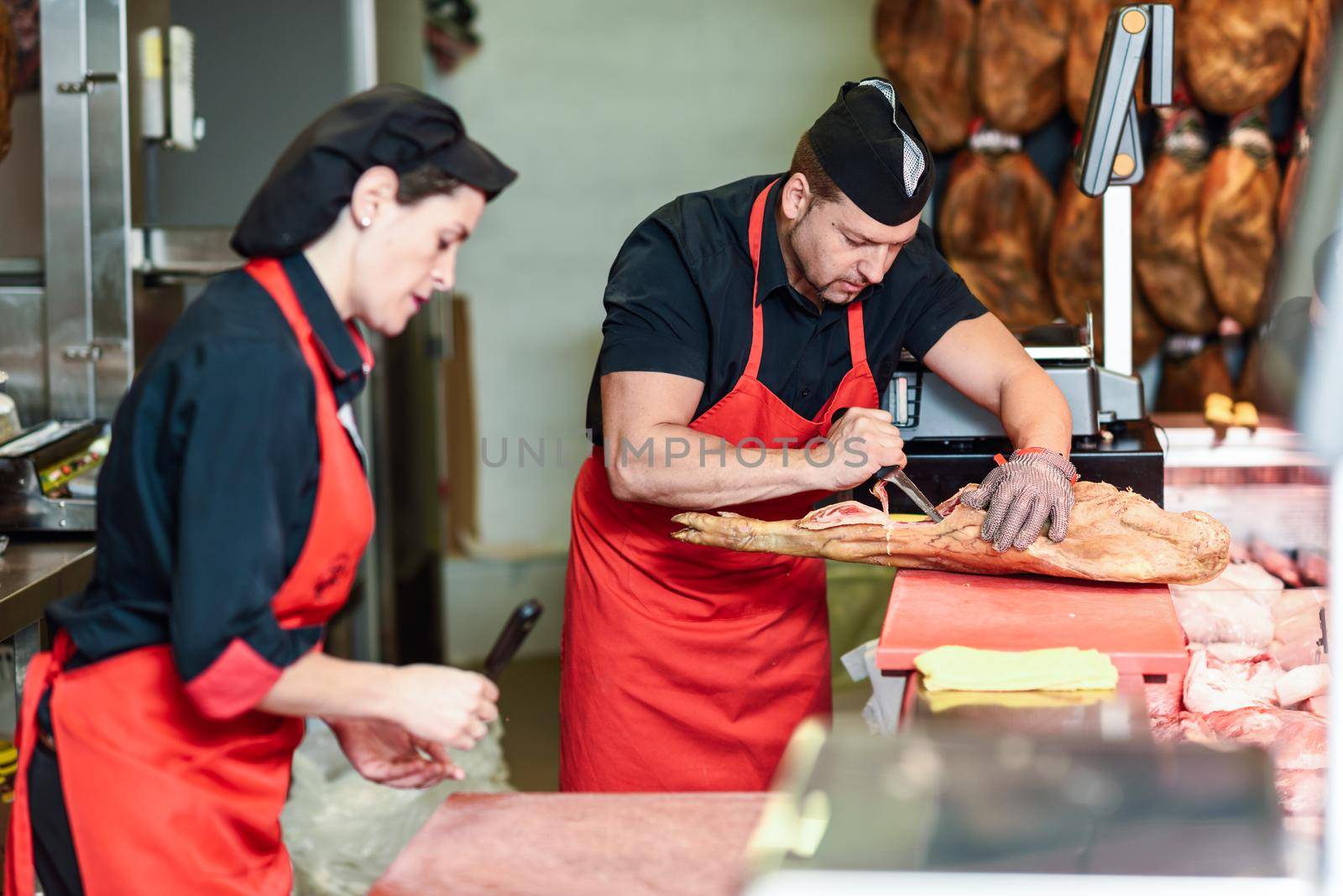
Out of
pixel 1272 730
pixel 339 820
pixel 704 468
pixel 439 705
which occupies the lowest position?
pixel 339 820

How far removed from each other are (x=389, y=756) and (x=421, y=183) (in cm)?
73

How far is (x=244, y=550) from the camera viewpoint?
4.46 ft

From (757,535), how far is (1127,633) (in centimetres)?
65

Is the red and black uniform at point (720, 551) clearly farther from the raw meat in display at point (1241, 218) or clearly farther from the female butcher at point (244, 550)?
the raw meat in display at point (1241, 218)

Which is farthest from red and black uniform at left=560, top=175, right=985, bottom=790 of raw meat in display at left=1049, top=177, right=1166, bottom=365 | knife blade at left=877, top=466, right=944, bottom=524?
raw meat in display at left=1049, top=177, right=1166, bottom=365

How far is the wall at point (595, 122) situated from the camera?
5.83m

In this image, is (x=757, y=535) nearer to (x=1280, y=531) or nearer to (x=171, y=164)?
(x=1280, y=531)

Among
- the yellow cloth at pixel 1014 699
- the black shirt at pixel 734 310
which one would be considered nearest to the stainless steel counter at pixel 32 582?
Result: the black shirt at pixel 734 310

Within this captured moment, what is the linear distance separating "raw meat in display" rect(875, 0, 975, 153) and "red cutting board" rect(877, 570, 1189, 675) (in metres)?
3.10

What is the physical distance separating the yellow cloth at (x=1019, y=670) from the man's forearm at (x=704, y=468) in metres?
0.64

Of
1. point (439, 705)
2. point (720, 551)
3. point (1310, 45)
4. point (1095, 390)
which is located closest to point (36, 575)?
point (720, 551)

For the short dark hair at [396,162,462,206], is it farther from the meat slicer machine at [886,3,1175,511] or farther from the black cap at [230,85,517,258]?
the meat slicer machine at [886,3,1175,511]

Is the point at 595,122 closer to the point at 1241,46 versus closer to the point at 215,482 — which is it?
the point at 1241,46

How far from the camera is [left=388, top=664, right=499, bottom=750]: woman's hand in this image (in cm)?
141
